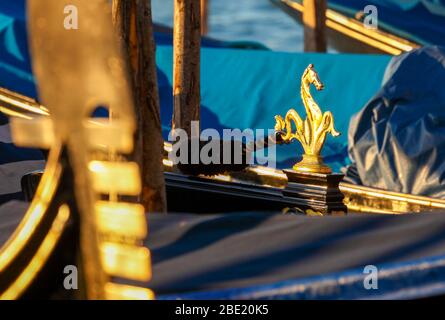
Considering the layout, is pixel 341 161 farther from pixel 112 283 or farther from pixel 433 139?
pixel 112 283

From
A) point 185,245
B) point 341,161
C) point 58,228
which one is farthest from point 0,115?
point 58,228

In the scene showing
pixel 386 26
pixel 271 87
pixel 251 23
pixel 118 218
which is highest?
pixel 251 23

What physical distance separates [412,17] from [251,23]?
2494 centimetres

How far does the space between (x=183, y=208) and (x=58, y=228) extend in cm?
362

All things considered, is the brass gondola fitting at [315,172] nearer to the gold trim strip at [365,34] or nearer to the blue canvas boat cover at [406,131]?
the blue canvas boat cover at [406,131]

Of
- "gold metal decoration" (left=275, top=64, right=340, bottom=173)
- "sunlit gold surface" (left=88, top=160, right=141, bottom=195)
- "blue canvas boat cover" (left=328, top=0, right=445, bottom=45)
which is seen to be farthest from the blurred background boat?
"sunlit gold surface" (left=88, top=160, right=141, bottom=195)

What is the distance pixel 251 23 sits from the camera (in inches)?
1448

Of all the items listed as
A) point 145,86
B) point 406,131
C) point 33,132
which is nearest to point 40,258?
point 33,132

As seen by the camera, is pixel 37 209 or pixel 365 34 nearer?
pixel 37 209

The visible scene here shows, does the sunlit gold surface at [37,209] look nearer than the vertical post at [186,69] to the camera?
Yes

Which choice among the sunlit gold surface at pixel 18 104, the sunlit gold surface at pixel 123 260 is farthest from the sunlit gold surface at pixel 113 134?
the sunlit gold surface at pixel 18 104

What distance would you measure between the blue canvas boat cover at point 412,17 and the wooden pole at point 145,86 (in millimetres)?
6985

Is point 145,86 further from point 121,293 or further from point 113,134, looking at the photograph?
point 113,134

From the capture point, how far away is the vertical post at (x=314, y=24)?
10562 millimetres
